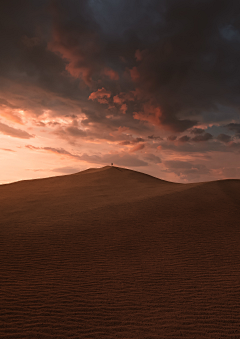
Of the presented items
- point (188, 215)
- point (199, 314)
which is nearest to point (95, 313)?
point (199, 314)

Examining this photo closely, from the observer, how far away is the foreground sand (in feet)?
21.2

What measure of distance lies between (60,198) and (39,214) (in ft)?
22.5

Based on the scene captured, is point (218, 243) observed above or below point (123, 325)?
above

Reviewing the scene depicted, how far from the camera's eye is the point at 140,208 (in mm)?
18672

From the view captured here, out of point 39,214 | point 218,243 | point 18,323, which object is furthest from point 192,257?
point 39,214

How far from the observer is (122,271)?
32.8ft

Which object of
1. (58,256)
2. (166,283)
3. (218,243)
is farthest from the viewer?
(218,243)

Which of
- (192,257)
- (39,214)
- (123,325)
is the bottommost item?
(123,325)

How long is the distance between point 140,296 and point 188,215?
1004cm

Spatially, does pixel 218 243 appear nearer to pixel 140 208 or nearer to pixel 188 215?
pixel 188 215

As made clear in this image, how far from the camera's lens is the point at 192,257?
11.3 metres

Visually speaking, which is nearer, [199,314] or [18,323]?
[18,323]

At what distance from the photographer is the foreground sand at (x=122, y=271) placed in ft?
21.2

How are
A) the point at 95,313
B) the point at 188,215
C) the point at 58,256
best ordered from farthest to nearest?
the point at 188,215 → the point at 58,256 → the point at 95,313
